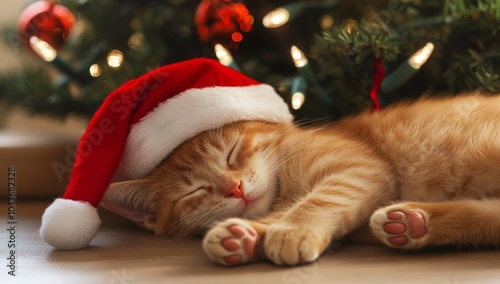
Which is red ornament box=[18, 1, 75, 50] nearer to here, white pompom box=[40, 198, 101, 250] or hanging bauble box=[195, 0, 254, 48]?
hanging bauble box=[195, 0, 254, 48]

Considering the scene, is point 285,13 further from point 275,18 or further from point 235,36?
point 235,36

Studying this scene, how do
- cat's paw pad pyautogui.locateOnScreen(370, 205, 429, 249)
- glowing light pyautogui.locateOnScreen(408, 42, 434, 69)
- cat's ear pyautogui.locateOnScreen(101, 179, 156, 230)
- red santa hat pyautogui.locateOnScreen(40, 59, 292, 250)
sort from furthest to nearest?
glowing light pyautogui.locateOnScreen(408, 42, 434, 69)
cat's ear pyautogui.locateOnScreen(101, 179, 156, 230)
red santa hat pyautogui.locateOnScreen(40, 59, 292, 250)
cat's paw pad pyautogui.locateOnScreen(370, 205, 429, 249)

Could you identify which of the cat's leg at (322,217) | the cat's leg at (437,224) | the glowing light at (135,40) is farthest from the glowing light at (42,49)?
the cat's leg at (437,224)

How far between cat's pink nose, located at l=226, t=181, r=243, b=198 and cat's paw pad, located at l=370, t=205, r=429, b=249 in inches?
11.0

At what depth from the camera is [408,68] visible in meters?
1.33

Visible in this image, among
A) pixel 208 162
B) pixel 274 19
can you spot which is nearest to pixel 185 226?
pixel 208 162

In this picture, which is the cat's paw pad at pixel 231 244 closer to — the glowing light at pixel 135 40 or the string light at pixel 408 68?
the string light at pixel 408 68

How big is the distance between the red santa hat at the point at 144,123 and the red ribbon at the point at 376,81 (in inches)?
8.6

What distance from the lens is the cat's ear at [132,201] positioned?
47.9 inches

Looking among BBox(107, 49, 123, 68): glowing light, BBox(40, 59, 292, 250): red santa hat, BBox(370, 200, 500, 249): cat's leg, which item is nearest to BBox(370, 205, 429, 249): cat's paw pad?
BBox(370, 200, 500, 249): cat's leg

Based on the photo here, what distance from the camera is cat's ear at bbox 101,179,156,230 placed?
1.22 m

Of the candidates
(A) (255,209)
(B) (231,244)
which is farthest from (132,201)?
(B) (231,244)

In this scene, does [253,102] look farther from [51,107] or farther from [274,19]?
[51,107]

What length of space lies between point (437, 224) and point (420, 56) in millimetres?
455
